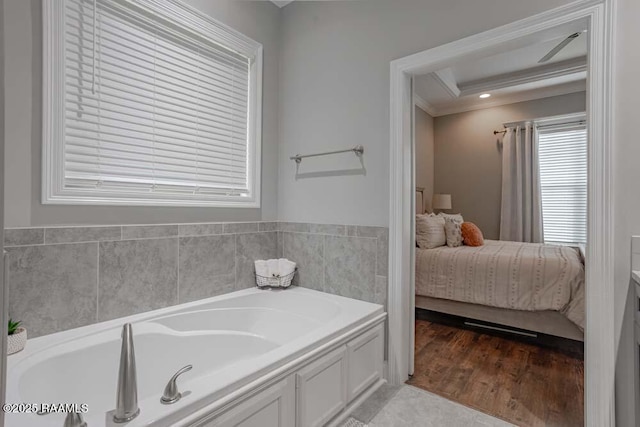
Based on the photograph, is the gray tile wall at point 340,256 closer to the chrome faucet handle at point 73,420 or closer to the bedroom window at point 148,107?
the bedroom window at point 148,107

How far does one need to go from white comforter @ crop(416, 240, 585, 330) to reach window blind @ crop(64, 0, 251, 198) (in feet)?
6.96

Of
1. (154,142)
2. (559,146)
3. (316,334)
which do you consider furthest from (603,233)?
(559,146)

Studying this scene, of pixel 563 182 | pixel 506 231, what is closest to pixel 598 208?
pixel 506 231

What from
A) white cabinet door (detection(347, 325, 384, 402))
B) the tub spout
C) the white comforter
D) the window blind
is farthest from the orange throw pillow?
the tub spout

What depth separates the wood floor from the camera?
6.07ft

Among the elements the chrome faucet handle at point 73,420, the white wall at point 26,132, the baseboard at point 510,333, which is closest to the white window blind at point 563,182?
the baseboard at point 510,333

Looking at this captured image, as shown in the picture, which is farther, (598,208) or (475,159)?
(475,159)

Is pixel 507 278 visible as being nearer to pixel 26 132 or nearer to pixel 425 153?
pixel 425 153

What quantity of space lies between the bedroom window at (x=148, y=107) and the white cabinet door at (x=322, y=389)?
1308 mm

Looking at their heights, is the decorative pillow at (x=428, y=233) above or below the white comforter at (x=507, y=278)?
above

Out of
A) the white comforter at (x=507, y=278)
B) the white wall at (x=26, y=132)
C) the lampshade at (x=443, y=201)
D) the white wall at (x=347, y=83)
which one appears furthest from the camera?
the lampshade at (x=443, y=201)

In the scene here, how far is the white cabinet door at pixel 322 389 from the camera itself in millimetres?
1464

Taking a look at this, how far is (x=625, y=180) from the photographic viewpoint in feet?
4.78

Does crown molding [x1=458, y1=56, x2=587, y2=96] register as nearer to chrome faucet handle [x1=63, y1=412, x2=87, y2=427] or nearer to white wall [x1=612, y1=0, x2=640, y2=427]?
white wall [x1=612, y1=0, x2=640, y2=427]
